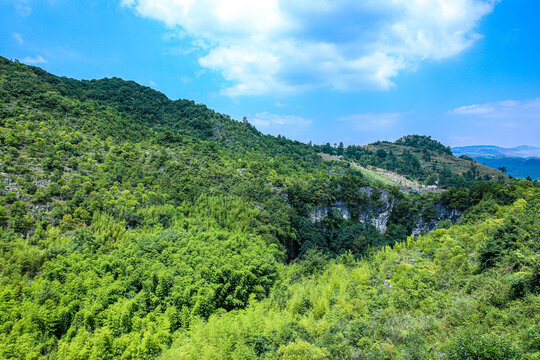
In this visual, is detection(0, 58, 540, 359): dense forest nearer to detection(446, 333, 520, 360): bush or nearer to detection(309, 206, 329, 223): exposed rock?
detection(446, 333, 520, 360): bush

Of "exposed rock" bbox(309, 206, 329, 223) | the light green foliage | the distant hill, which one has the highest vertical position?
the distant hill

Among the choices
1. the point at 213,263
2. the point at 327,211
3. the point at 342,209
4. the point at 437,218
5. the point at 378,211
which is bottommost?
the point at 213,263

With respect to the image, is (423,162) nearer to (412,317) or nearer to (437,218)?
(437,218)

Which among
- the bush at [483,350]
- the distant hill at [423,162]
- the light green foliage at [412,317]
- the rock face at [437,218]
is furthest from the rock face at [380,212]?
the distant hill at [423,162]

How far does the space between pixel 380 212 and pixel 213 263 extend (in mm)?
37819

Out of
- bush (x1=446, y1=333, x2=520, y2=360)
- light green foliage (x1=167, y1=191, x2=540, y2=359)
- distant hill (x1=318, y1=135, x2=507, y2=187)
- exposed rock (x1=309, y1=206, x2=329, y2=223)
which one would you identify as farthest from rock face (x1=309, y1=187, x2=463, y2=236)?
distant hill (x1=318, y1=135, x2=507, y2=187)

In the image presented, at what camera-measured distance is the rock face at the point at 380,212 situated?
4609 centimetres

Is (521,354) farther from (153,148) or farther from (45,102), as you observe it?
(45,102)

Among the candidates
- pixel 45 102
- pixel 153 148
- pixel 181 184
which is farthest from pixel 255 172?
pixel 45 102

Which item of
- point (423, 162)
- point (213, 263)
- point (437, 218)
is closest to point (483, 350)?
point (213, 263)

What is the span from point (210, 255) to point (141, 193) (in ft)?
43.9

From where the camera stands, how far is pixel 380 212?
159 ft

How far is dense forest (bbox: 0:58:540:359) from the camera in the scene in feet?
37.3

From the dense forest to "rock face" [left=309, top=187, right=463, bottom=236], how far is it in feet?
1.69
